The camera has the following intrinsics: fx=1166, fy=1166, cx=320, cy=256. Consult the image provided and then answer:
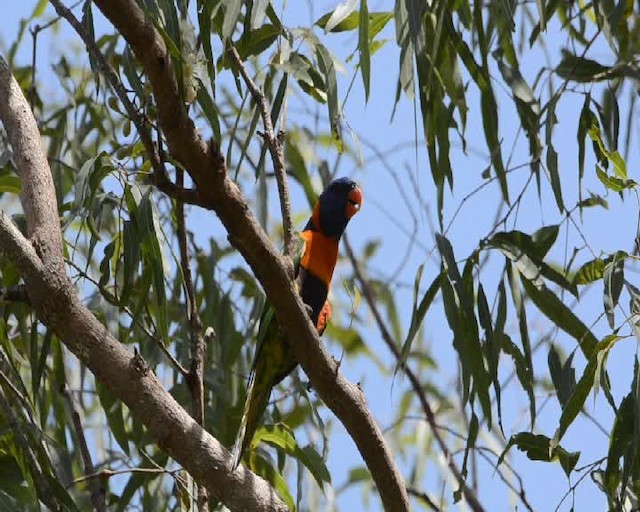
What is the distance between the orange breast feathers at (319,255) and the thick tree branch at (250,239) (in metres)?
0.87

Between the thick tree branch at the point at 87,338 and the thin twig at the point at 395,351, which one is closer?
the thick tree branch at the point at 87,338

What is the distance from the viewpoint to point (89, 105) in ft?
9.23

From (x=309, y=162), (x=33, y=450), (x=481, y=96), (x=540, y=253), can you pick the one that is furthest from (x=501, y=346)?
(x=309, y=162)

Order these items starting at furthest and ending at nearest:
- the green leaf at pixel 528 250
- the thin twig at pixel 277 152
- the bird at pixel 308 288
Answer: the bird at pixel 308 288, the green leaf at pixel 528 250, the thin twig at pixel 277 152

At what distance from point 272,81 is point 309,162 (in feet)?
2.14

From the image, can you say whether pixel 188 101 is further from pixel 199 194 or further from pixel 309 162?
pixel 309 162

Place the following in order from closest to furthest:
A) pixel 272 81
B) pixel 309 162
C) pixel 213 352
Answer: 1. pixel 272 81
2. pixel 213 352
3. pixel 309 162

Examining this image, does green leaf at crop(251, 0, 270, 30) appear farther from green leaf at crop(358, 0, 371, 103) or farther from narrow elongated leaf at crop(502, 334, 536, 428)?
narrow elongated leaf at crop(502, 334, 536, 428)

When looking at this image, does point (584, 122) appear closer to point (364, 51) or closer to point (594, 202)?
point (594, 202)

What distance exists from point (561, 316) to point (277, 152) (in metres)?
0.54

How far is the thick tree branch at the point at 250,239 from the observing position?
1.55 m

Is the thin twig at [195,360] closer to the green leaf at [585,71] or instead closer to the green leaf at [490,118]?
the green leaf at [490,118]

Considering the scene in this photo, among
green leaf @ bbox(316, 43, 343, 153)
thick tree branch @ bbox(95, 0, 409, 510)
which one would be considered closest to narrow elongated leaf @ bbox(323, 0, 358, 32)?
green leaf @ bbox(316, 43, 343, 153)

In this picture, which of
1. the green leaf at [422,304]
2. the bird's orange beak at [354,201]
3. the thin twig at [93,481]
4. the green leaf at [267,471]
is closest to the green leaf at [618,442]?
the green leaf at [422,304]
